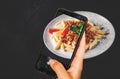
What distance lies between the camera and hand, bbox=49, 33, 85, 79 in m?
0.95

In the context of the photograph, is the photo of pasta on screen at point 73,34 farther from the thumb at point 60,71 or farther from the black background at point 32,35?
the thumb at point 60,71

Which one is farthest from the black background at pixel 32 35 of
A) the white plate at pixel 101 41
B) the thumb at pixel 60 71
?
the thumb at pixel 60 71

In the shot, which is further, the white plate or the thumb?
the white plate

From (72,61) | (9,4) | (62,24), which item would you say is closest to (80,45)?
(72,61)

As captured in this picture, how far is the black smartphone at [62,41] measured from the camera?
110 centimetres

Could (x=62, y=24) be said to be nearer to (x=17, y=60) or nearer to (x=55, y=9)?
(x=55, y=9)

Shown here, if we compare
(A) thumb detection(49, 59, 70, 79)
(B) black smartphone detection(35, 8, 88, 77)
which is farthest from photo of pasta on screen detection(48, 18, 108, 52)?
(A) thumb detection(49, 59, 70, 79)

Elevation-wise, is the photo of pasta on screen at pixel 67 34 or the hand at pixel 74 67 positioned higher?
the photo of pasta on screen at pixel 67 34

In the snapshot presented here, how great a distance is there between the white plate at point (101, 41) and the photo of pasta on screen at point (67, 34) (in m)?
0.02

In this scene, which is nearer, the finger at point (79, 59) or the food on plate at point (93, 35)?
the finger at point (79, 59)

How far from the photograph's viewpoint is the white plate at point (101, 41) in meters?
1.12

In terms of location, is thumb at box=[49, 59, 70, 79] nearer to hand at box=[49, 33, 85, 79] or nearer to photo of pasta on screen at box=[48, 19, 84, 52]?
hand at box=[49, 33, 85, 79]

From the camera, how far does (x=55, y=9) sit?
130 cm

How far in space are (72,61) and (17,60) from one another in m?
0.23
